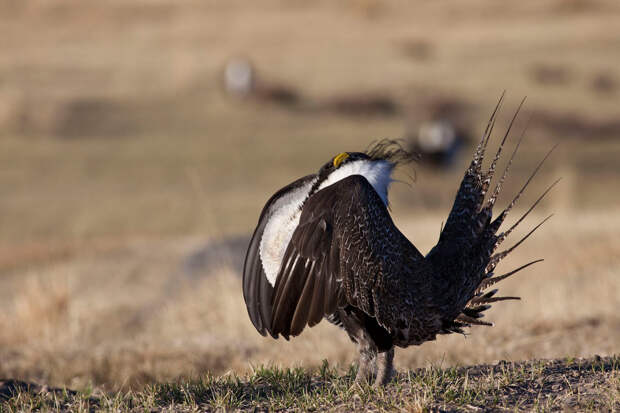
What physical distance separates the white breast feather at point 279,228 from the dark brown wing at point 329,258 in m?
0.22

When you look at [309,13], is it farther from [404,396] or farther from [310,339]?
[404,396]

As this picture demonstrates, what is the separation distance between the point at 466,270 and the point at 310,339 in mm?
2613

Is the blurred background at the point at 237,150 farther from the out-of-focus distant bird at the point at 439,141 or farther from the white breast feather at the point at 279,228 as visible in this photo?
the white breast feather at the point at 279,228

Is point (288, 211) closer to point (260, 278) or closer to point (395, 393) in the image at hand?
point (260, 278)

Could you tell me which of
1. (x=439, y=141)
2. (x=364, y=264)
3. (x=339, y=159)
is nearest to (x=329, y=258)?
(x=364, y=264)

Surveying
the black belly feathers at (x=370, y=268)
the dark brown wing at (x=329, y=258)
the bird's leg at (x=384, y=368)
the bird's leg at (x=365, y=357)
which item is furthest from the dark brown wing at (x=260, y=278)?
the bird's leg at (x=384, y=368)

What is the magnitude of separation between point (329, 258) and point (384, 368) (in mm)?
679

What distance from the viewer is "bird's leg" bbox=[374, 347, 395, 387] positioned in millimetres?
3852

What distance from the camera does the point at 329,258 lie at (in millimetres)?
3441

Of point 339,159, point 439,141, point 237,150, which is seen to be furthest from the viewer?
point 237,150

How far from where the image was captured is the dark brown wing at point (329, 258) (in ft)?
11.2

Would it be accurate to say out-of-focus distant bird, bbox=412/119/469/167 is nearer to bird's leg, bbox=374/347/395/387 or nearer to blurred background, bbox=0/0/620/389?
blurred background, bbox=0/0/620/389

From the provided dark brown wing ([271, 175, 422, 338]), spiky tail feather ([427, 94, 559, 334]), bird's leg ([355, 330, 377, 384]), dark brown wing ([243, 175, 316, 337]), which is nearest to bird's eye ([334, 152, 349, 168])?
dark brown wing ([243, 175, 316, 337])

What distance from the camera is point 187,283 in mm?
9633
